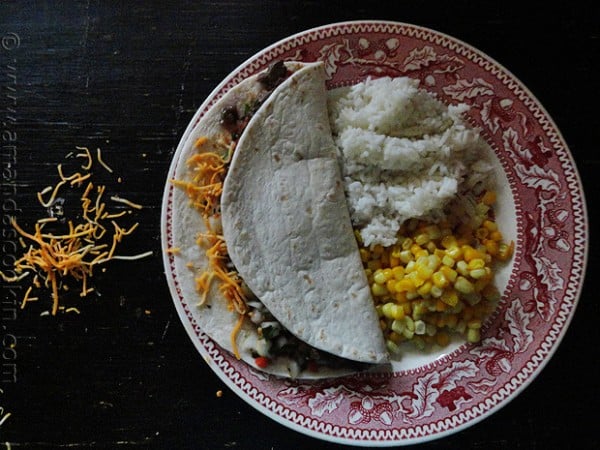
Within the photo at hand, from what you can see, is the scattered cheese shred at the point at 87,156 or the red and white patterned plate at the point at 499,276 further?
the scattered cheese shred at the point at 87,156

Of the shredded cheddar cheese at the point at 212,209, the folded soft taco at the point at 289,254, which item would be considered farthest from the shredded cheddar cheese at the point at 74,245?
the folded soft taco at the point at 289,254

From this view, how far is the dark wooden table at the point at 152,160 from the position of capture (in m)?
2.73

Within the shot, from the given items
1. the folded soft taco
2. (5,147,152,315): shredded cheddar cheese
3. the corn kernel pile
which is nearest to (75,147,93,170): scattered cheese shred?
(5,147,152,315): shredded cheddar cheese

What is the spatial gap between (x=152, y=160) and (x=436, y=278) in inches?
59.4

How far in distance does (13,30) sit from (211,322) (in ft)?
6.19

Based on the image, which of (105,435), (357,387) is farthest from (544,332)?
(105,435)

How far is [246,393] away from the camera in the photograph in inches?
101

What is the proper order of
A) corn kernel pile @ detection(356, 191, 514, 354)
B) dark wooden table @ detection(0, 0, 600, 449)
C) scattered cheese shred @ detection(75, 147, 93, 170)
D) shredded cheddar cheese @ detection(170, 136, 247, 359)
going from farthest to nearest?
scattered cheese shred @ detection(75, 147, 93, 170) < dark wooden table @ detection(0, 0, 600, 449) < shredded cheddar cheese @ detection(170, 136, 247, 359) < corn kernel pile @ detection(356, 191, 514, 354)

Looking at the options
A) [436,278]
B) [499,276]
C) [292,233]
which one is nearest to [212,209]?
[292,233]

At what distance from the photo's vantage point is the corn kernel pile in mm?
2449

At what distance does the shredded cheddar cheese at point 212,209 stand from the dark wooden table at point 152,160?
301 millimetres

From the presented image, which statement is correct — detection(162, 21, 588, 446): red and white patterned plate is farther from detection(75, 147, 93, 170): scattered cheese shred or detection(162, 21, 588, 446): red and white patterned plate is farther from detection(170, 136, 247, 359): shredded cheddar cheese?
detection(75, 147, 93, 170): scattered cheese shred

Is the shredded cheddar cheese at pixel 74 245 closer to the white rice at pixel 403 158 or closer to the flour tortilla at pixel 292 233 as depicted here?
the flour tortilla at pixel 292 233

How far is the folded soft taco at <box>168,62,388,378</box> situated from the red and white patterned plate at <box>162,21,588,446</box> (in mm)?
116
